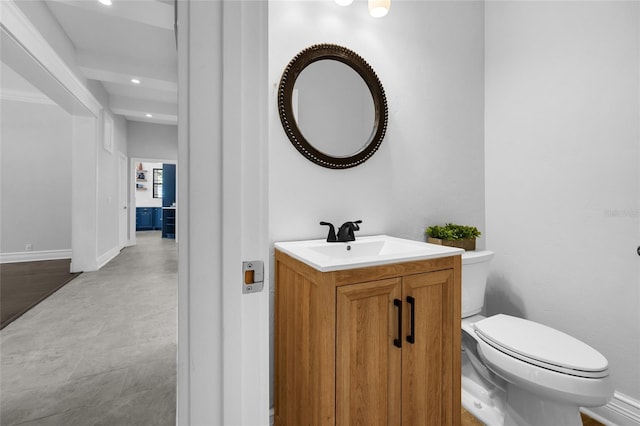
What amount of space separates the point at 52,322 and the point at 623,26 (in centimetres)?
421

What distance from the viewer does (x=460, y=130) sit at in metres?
2.04

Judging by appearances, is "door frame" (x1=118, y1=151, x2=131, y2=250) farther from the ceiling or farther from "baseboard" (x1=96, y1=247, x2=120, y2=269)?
the ceiling

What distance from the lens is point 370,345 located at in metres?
1.07

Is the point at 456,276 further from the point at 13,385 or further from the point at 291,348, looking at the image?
the point at 13,385

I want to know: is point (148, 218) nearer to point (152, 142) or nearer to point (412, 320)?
point (152, 142)

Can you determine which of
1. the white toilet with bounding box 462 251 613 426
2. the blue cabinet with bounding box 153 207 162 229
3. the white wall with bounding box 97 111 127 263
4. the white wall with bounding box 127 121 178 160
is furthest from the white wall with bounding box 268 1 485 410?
the blue cabinet with bounding box 153 207 162 229

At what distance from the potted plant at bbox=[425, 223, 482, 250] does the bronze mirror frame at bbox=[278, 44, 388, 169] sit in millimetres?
639

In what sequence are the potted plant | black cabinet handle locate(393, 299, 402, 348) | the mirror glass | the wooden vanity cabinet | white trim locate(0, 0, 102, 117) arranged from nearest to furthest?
1. the wooden vanity cabinet
2. black cabinet handle locate(393, 299, 402, 348)
3. the mirror glass
4. the potted plant
5. white trim locate(0, 0, 102, 117)

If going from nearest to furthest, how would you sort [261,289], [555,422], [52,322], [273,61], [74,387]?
[261,289] → [555,422] → [273,61] → [74,387] → [52,322]

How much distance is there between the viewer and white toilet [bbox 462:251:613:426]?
1.09 meters

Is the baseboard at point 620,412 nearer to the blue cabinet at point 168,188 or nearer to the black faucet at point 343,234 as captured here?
the black faucet at point 343,234

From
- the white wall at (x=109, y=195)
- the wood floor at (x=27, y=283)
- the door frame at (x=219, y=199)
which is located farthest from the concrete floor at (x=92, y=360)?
the white wall at (x=109, y=195)

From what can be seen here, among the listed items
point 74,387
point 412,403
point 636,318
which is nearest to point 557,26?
point 636,318

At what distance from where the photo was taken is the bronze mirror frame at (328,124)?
1448 millimetres
